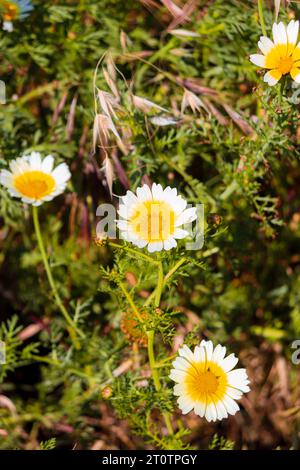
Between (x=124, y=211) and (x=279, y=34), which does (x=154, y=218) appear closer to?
(x=124, y=211)

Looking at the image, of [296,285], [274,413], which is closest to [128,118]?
[296,285]

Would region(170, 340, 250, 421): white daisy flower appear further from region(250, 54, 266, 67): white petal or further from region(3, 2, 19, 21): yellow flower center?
region(3, 2, 19, 21): yellow flower center

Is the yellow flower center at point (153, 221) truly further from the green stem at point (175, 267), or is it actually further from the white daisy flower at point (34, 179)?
the white daisy flower at point (34, 179)

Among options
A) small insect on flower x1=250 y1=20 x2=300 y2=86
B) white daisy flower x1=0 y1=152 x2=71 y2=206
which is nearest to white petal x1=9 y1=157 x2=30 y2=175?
white daisy flower x1=0 y1=152 x2=71 y2=206

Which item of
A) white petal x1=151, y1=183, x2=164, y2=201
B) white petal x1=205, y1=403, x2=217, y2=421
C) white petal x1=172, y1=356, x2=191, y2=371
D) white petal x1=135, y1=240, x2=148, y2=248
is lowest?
white petal x1=205, y1=403, x2=217, y2=421

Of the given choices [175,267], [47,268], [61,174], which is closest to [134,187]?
[61,174]

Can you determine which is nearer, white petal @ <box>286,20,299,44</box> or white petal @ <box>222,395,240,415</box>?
white petal @ <box>222,395,240,415</box>

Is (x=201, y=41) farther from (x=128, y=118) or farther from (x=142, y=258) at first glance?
(x=142, y=258)
